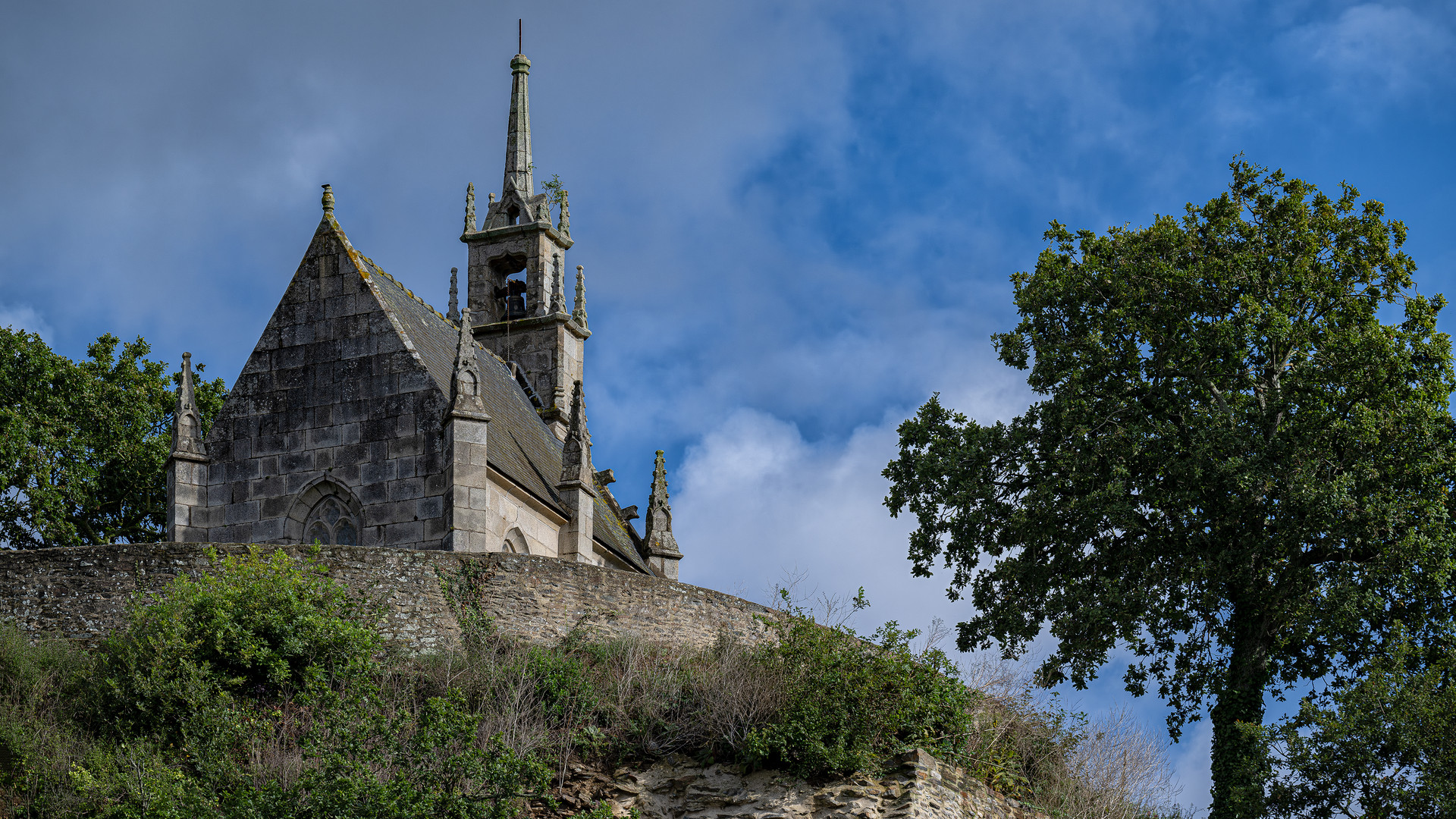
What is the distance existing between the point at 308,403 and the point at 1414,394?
1553cm

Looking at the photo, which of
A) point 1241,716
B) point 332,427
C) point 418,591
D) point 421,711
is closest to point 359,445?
point 332,427

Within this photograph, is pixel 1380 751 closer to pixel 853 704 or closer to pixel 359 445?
pixel 853 704

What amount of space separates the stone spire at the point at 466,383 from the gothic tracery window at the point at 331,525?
2298 mm

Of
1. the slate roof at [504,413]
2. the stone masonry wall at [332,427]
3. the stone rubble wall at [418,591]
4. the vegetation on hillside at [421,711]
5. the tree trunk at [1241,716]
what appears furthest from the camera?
the slate roof at [504,413]

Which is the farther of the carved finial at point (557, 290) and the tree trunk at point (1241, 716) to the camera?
the carved finial at point (557, 290)

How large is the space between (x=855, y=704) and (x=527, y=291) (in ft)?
70.3

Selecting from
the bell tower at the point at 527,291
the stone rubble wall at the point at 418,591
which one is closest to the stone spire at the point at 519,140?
the bell tower at the point at 527,291

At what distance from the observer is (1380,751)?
20.9m

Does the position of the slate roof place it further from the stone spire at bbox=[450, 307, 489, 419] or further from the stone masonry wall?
the stone masonry wall

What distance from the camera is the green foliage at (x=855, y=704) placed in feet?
63.1

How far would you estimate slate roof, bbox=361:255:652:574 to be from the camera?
27.4m

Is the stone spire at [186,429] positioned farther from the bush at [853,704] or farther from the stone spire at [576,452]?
the bush at [853,704]

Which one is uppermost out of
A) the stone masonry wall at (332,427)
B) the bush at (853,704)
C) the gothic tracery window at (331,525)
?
the stone masonry wall at (332,427)

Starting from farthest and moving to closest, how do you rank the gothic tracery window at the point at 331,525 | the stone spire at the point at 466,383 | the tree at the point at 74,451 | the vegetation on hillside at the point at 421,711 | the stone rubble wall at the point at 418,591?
the tree at the point at 74,451, the gothic tracery window at the point at 331,525, the stone spire at the point at 466,383, the stone rubble wall at the point at 418,591, the vegetation on hillside at the point at 421,711
